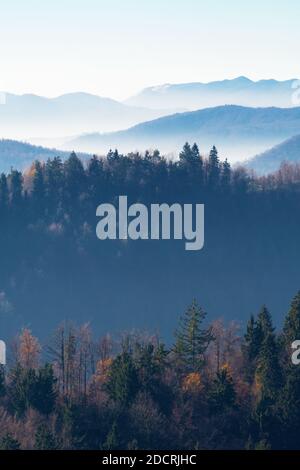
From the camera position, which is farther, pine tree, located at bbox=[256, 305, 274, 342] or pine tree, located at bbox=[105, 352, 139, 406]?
pine tree, located at bbox=[256, 305, 274, 342]

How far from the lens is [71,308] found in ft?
538

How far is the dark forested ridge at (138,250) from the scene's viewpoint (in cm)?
16612

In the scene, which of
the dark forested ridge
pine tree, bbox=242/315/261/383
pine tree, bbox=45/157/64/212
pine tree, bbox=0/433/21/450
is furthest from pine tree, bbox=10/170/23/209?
pine tree, bbox=0/433/21/450

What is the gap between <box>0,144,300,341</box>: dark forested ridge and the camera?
16612cm

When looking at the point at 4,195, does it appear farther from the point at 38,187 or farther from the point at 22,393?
the point at 22,393

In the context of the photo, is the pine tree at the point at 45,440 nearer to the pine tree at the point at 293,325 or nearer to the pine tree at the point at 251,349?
the pine tree at the point at 251,349

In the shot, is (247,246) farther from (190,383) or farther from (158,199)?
(190,383)

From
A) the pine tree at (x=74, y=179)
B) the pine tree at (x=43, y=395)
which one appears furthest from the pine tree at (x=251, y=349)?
the pine tree at (x=74, y=179)

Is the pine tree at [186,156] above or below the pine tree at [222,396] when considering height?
above

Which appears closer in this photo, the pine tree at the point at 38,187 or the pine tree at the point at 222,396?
the pine tree at the point at 222,396

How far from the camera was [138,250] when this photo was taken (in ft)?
582

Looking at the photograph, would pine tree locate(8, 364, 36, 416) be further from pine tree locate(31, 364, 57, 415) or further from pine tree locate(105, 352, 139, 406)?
pine tree locate(105, 352, 139, 406)

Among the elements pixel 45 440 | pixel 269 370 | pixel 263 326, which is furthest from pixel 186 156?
pixel 45 440
